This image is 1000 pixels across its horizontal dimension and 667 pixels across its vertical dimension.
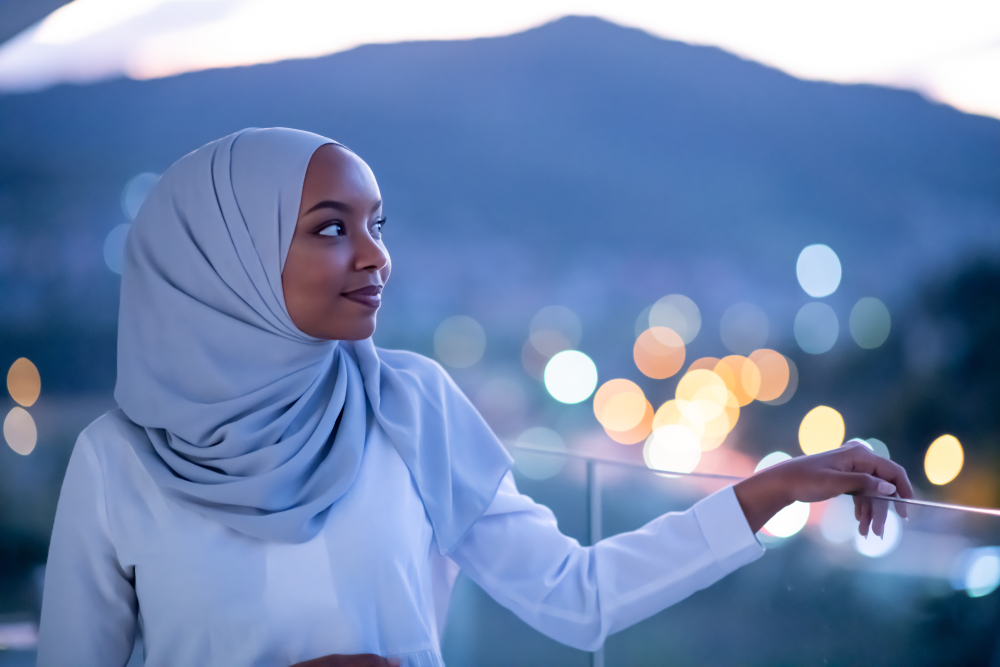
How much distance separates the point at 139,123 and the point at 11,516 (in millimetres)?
1683

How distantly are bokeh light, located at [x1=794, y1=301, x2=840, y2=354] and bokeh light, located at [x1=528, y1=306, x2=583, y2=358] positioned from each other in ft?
6.62

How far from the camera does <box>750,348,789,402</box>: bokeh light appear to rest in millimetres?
5918

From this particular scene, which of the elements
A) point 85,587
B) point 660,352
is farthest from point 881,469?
point 660,352

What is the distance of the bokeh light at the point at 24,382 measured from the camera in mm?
2645

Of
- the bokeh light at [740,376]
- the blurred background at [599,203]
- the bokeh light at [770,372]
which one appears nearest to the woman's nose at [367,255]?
the blurred background at [599,203]

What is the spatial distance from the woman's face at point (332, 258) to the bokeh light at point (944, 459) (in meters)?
A: 6.82

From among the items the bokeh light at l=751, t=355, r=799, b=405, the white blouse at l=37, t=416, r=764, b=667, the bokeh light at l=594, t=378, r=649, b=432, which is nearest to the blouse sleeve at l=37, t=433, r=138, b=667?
the white blouse at l=37, t=416, r=764, b=667

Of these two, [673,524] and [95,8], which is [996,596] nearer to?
[673,524]

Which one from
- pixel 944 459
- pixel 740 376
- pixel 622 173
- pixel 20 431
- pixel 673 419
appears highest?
pixel 622 173

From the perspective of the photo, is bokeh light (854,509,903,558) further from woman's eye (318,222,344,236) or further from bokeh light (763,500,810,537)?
woman's eye (318,222,344,236)

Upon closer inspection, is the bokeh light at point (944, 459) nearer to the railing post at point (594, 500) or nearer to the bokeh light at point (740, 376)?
the bokeh light at point (740, 376)

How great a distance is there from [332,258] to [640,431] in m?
5.18

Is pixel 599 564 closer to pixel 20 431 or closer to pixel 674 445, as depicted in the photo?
pixel 20 431

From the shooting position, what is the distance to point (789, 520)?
33.1 inches
